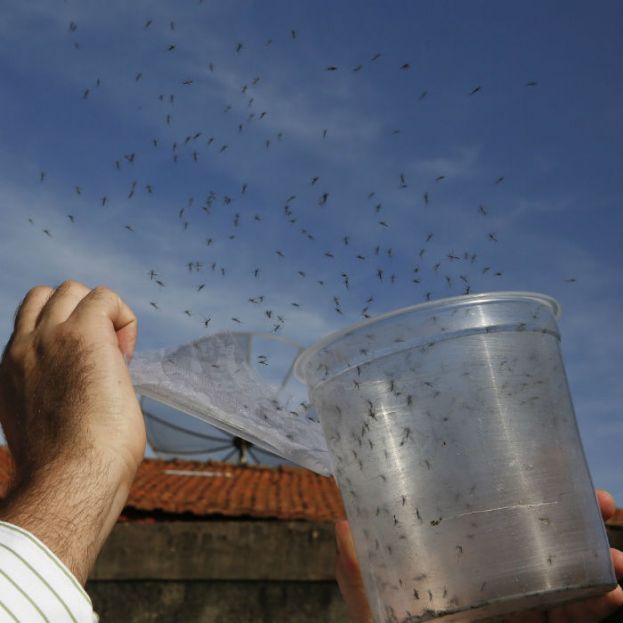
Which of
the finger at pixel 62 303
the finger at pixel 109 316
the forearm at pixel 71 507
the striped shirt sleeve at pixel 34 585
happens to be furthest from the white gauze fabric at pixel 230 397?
the striped shirt sleeve at pixel 34 585

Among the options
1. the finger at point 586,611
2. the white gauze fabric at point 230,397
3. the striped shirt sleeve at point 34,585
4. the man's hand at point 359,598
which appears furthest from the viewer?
the man's hand at point 359,598

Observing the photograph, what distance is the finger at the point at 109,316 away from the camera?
2.12 meters

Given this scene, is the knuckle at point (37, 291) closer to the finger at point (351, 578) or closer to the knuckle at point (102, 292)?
the knuckle at point (102, 292)

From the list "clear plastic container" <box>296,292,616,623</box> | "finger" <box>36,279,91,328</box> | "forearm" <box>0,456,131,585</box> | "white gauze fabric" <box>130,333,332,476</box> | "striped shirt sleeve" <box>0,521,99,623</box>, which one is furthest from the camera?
"white gauze fabric" <box>130,333,332,476</box>

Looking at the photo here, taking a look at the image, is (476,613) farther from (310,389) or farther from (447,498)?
(310,389)

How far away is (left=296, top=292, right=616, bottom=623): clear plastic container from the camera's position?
2.06 metres

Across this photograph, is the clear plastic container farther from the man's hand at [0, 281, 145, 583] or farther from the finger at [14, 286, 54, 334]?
the finger at [14, 286, 54, 334]

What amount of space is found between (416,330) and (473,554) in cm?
58

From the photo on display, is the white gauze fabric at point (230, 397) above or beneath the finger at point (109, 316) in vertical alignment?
beneath

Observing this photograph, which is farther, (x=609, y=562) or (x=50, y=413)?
(x=609, y=562)

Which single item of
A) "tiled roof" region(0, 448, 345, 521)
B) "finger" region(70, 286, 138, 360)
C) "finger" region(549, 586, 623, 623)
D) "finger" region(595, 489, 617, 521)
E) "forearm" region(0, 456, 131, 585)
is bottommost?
"tiled roof" region(0, 448, 345, 521)

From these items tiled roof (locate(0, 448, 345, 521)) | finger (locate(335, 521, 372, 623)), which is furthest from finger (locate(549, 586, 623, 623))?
tiled roof (locate(0, 448, 345, 521))

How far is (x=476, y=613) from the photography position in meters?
2.09

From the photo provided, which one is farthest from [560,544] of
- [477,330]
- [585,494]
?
[477,330]
